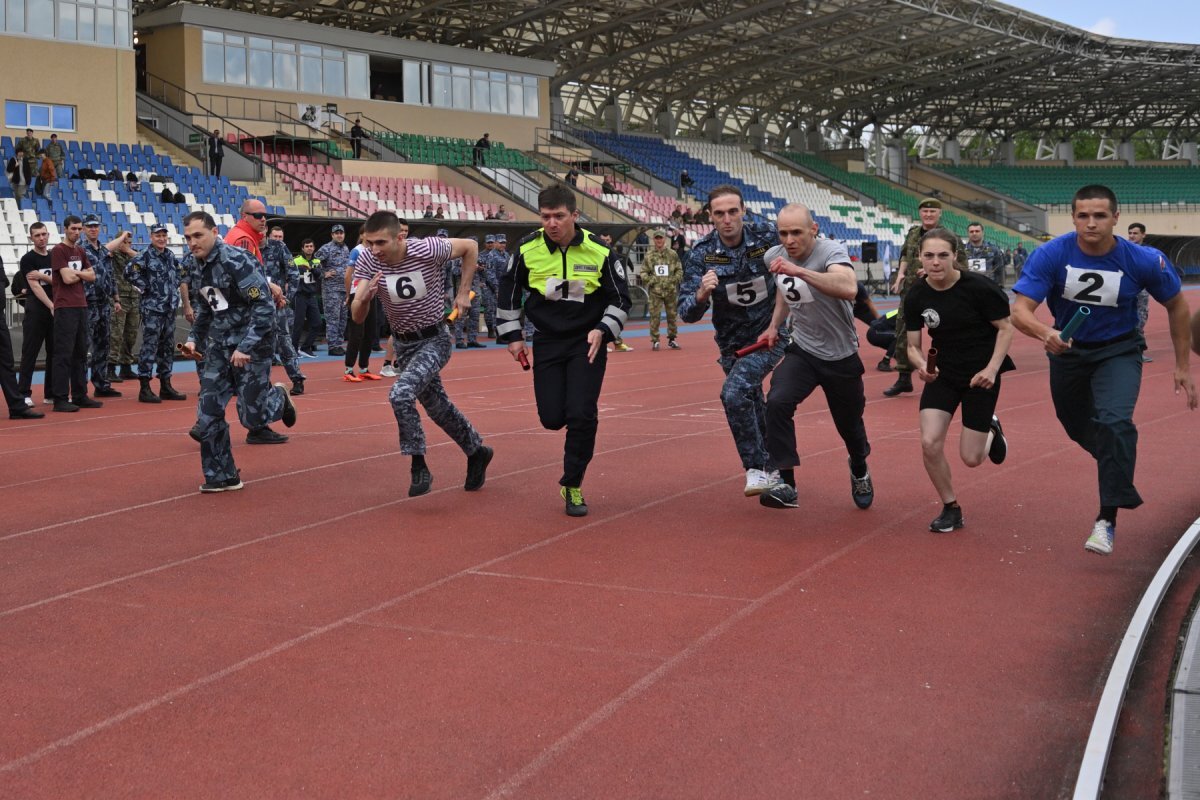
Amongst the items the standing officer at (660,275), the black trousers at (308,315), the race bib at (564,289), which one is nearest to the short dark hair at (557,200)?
the race bib at (564,289)

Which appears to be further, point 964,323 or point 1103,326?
point 964,323

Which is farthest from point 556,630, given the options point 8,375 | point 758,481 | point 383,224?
point 8,375

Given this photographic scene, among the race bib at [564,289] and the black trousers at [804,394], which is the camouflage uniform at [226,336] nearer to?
the race bib at [564,289]

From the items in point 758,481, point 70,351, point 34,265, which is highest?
point 34,265

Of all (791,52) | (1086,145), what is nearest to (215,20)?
(791,52)

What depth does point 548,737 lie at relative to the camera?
174 inches

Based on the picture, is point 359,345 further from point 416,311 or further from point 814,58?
point 814,58

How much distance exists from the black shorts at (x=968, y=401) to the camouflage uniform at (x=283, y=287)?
594 cm

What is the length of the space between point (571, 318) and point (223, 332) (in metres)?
2.40

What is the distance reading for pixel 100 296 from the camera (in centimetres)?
1516

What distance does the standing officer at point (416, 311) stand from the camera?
8.66 meters

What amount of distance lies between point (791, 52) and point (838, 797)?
59.2m

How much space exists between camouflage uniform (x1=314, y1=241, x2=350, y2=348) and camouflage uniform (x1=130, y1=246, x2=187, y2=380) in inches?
222

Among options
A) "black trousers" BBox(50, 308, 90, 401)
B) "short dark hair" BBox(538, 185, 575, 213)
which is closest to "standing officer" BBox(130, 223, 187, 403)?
"black trousers" BBox(50, 308, 90, 401)
